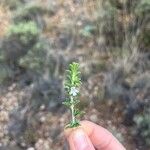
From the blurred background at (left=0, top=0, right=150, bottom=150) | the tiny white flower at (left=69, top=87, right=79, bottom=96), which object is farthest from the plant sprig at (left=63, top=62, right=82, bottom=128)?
the blurred background at (left=0, top=0, right=150, bottom=150)

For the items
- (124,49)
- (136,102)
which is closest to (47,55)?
(124,49)

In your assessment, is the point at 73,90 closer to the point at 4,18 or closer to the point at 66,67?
the point at 66,67

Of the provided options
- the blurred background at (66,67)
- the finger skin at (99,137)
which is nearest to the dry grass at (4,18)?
the blurred background at (66,67)

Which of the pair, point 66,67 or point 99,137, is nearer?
point 99,137

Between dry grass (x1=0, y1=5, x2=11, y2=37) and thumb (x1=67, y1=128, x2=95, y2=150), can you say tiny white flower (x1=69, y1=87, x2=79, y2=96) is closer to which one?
thumb (x1=67, y1=128, x2=95, y2=150)

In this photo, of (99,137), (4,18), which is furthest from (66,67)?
(99,137)

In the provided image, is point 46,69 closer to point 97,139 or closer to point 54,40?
point 54,40

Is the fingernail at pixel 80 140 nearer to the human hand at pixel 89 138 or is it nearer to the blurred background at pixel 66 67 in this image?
the human hand at pixel 89 138
